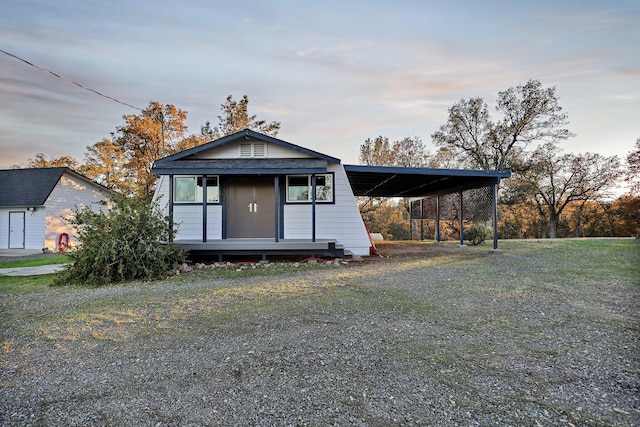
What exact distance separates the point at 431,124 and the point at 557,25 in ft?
47.0

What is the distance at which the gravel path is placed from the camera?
1.92m

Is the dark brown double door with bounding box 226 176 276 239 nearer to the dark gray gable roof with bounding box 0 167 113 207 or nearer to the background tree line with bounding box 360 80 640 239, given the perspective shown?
the dark gray gable roof with bounding box 0 167 113 207

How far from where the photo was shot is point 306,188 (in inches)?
380

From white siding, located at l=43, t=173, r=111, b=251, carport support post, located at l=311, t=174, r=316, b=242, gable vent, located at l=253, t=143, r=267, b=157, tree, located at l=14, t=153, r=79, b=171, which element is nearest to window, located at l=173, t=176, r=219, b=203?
gable vent, located at l=253, t=143, r=267, b=157

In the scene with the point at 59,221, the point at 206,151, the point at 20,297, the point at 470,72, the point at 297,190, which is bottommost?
the point at 20,297

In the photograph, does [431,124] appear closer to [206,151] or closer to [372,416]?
[206,151]

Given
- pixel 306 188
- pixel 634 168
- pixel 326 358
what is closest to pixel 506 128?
pixel 634 168

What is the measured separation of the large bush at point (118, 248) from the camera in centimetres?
640

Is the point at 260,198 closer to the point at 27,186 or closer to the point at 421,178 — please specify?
the point at 421,178

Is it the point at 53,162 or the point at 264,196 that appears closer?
the point at 264,196

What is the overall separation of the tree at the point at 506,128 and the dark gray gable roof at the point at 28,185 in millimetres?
23932

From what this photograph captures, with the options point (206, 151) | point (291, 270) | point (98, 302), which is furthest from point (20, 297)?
point (206, 151)

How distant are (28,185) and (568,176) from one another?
1394 inches

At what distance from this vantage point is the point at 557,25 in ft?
31.2
